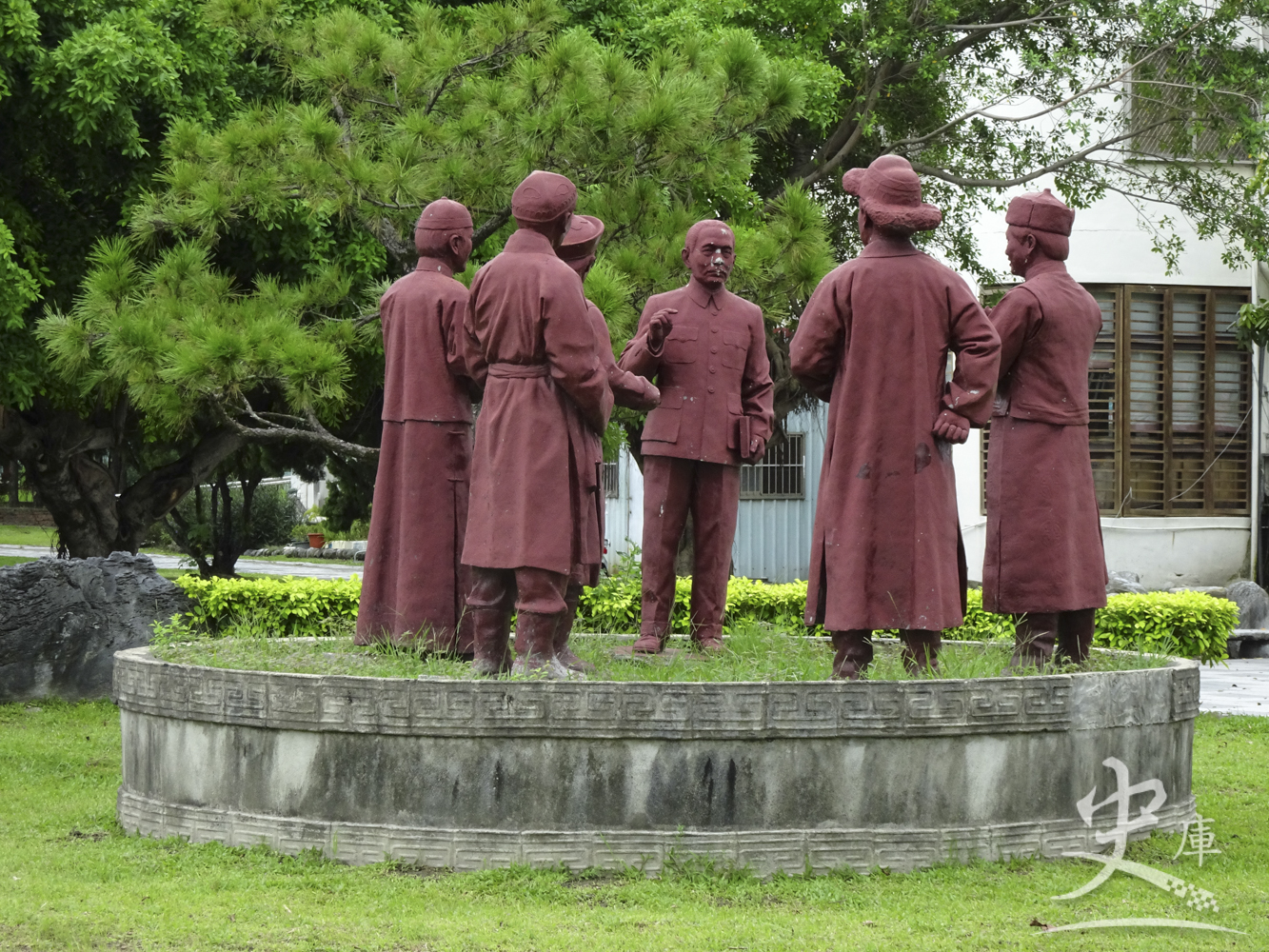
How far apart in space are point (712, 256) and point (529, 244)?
160cm

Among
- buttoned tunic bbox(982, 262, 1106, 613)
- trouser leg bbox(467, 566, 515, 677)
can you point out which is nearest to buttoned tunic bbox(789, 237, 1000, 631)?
buttoned tunic bbox(982, 262, 1106, 613)

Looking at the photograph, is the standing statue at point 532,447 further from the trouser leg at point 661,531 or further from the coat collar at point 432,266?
the trouser leg at point 661,531

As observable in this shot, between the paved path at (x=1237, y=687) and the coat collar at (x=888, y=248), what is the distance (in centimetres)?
563

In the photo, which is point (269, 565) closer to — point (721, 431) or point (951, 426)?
point (721, 431)

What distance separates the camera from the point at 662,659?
719cm

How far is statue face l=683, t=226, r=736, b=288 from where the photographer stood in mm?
7605

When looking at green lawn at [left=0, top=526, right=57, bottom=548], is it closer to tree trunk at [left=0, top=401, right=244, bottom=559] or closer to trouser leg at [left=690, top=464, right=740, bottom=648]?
tree trunk at [left=0, top=401, right=244, bottom=559]

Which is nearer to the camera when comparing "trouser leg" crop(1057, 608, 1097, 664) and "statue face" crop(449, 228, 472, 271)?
"trouser leg" crop(1057, 608, 1097, 664)

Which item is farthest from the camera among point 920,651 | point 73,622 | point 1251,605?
point 1251,605

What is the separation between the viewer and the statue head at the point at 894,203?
246 inches

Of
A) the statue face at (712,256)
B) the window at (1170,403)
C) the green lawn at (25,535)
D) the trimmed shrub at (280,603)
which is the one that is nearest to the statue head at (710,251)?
the statue face at (712,256)

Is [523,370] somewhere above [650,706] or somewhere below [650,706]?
above

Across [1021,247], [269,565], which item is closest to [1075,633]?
[1021,247]

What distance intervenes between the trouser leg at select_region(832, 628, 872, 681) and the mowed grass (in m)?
0.05
